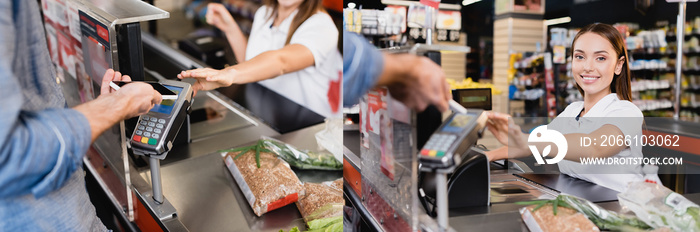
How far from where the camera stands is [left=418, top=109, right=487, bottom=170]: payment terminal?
898 mm

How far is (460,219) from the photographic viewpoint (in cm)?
119

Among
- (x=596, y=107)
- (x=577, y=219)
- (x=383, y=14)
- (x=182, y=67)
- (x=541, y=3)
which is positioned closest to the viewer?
(x=577, y=219)

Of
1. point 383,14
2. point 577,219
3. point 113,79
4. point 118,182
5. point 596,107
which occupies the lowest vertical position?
point 118,182

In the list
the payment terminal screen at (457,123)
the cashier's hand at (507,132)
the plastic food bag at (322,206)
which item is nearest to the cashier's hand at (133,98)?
the plastic food bag at (322,206)

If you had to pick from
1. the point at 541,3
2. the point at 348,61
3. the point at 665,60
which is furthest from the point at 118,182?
the point at 665,60

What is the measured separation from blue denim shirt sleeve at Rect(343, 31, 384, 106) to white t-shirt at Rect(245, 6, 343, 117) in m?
0.65

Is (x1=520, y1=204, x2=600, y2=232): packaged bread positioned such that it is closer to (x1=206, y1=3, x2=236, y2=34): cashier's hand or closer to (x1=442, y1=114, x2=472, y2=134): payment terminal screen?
(x1=442, y1=114, x2=472, y2=134): payment terminal screen

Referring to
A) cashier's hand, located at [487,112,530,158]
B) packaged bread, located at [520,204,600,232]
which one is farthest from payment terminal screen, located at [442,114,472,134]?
packaged bread, located at [520,204,600,232]

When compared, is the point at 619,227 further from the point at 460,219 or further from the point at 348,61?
the point at 348,61

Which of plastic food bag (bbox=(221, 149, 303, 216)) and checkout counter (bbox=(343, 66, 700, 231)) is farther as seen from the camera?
plastic food bag (bbox=(221, 149, 303, 216))

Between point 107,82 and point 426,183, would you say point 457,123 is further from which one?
point 107,82

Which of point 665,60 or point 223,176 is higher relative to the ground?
point 665,60

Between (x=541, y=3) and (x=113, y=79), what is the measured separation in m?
5.59

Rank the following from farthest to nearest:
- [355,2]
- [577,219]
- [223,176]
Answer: [355,2] → [223,176] → [577,219]
